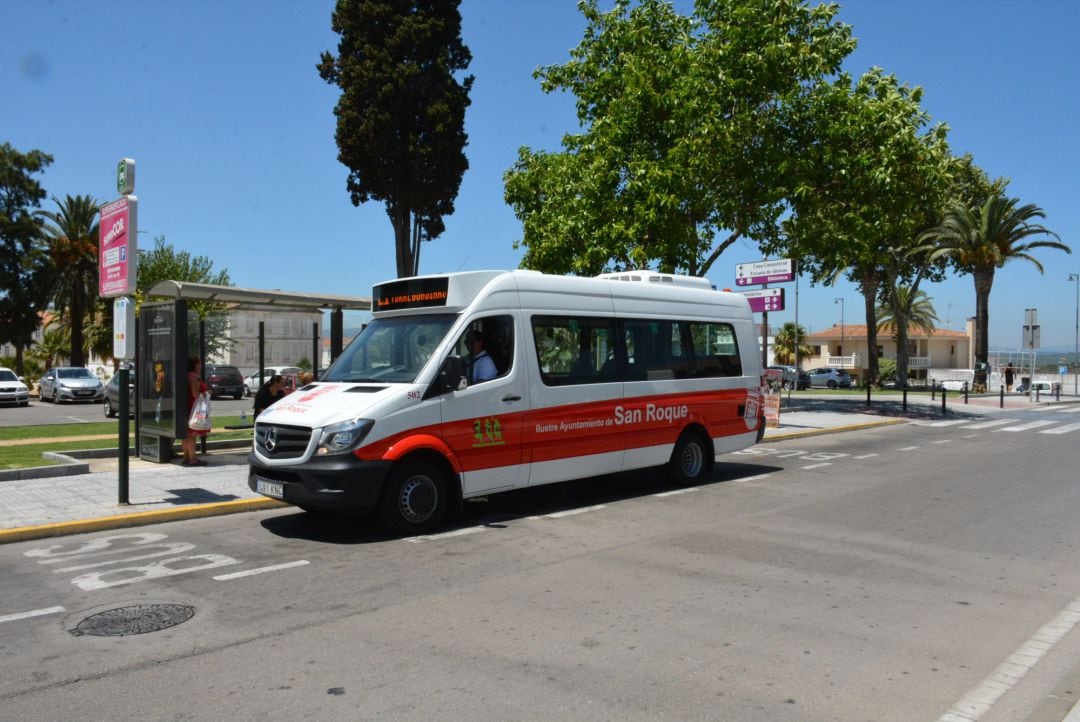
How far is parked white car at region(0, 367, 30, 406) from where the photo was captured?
3225 centimetres

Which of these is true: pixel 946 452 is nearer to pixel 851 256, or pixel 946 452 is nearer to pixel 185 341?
pixel 851 256

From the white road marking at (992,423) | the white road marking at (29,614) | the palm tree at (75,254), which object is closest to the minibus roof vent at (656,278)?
the white road marking at (29,614)

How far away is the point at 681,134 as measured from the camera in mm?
22422

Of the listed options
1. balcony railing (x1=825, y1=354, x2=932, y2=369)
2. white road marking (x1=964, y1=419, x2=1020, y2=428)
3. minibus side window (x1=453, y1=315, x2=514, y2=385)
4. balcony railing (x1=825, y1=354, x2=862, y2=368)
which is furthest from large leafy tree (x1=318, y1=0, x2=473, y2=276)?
balcony railing (x1=825, y1=354, x2=862, y2=368)

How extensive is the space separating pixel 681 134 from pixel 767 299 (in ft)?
17.7

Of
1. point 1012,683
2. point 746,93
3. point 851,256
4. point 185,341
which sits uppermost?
point 746,93

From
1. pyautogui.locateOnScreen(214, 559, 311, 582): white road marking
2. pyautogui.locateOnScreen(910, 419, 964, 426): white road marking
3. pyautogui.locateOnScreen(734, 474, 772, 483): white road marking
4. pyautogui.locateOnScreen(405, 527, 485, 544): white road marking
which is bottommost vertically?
pyautogui.locateOnScreen(734, 474, 772, 483): white road marking

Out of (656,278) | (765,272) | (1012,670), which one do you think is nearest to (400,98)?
(765,272)

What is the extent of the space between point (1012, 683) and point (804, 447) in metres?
12.7

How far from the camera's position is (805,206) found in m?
23.3

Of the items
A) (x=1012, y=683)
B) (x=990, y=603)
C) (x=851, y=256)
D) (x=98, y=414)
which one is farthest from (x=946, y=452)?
(x=98, y=414)

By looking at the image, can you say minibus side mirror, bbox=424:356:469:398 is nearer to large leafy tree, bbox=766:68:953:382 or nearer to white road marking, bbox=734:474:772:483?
white road marking, bbox=734:474:772:483

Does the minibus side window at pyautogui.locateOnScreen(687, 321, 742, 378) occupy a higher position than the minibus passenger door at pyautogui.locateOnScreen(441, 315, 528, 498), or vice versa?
the minibus side window at pyautogui.locateOnScreen(687, 321, 742, 378)

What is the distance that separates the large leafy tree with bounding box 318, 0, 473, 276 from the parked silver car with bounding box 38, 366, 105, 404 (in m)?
14.0
